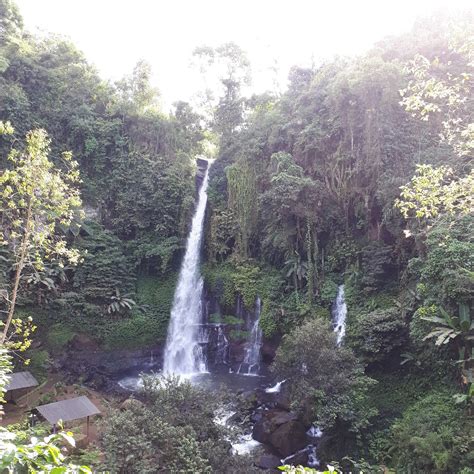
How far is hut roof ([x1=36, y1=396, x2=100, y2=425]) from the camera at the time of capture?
10852mm

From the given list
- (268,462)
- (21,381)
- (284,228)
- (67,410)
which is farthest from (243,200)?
(268,462)

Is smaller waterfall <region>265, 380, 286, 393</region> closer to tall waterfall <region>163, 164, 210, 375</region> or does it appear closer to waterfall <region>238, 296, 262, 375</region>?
waterfall <region>238, 296, 262, 375</region>

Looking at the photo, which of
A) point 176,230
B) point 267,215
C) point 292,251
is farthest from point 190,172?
point 292,251

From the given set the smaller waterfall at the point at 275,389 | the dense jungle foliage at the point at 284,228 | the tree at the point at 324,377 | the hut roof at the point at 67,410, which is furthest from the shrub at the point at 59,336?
the tree at the point at 324,377

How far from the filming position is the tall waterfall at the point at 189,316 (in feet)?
58.4

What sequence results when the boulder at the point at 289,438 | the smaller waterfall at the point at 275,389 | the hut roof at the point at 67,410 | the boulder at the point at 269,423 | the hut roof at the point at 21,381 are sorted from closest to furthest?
1. the boulder at the point at 289,438
2. the hut roof at the point at 67,410
3. the boulder at the point at 269,423
4. the hut roof at the point at 21,381
5. the smaller waterfall at the point at 275,389

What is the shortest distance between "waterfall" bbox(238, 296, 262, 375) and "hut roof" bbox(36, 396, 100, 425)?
684 cm

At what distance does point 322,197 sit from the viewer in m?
17.1

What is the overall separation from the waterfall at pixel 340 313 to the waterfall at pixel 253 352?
11.3 feet

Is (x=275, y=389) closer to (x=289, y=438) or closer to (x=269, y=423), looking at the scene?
(x=269, y=423)

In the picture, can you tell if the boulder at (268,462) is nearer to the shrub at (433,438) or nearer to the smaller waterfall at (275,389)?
the shrub at (433,438)

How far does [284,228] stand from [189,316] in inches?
244

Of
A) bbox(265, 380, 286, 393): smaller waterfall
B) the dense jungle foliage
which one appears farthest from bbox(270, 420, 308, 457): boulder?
bbox(265, 380, 286, 393): smaller waterfall

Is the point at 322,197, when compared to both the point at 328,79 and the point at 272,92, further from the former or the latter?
the point at 272,92
